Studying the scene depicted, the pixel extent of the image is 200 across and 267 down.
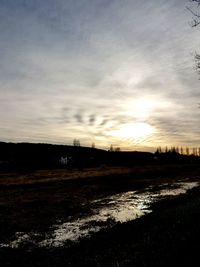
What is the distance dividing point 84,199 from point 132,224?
15615 mm

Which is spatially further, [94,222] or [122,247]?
[94,222]

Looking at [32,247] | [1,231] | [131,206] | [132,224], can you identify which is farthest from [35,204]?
[32,247]

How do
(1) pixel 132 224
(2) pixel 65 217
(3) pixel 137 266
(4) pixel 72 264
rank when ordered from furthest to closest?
(2) pixel 65 217, (1) pixel 132 224, (4) pixel 72 264, (3) pixel 137 266

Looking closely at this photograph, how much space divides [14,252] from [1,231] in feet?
15.7

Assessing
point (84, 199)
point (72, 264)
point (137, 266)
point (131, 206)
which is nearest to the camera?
point (137, 266)

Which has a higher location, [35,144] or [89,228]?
[35,144]

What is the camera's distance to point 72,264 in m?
12.9

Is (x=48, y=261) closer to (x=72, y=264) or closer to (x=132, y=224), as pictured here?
(x=72, y=264)

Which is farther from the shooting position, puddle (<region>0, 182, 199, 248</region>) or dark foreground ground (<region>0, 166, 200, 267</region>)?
puddle (<region>0, 182, 199, 248</region>)

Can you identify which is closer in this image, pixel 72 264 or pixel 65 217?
pixel 72 264

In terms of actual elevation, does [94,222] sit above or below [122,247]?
below

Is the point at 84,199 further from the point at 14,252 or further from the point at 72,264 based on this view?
the point at 72,264

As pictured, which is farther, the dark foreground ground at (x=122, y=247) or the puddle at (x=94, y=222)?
the puddle at (x=94, y=222)

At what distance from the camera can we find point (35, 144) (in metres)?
161
